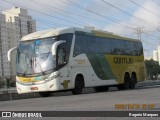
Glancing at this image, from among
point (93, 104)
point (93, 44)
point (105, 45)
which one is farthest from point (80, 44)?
point (93, 104)

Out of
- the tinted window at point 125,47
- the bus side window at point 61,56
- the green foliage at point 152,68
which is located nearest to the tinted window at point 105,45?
the tinted window at point 125,47

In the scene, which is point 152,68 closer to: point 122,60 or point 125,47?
point 125,47

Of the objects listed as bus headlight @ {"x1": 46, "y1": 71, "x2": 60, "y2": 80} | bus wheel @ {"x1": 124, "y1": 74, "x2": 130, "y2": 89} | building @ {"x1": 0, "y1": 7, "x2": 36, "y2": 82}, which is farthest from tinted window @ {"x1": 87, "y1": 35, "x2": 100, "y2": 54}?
building @ {"x1": 0, "y1": 7, "x2": 36, "y2": 82}

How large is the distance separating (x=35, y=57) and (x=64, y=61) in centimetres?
156

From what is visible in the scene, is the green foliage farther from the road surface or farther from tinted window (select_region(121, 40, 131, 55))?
the road surface

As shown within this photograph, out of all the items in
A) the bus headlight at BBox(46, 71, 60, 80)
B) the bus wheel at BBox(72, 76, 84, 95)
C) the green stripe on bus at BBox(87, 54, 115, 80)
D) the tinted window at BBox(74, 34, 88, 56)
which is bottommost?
the bus wheel at BBox(72, 76, 84, 95)

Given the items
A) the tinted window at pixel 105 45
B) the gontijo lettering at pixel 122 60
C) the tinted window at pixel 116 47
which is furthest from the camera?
the gontijo lettering at pixel 122 60

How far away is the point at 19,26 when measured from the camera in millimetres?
74625

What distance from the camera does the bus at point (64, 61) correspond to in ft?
70.2

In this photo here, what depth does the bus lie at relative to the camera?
70.2ft

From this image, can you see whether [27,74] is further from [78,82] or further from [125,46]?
[125,46]

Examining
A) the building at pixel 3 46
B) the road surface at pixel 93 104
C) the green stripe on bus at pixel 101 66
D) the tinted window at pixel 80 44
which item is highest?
the building at pixel 3 46

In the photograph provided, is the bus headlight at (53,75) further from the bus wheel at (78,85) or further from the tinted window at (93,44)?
the tinted window at (93,44)

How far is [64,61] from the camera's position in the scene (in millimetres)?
21953
